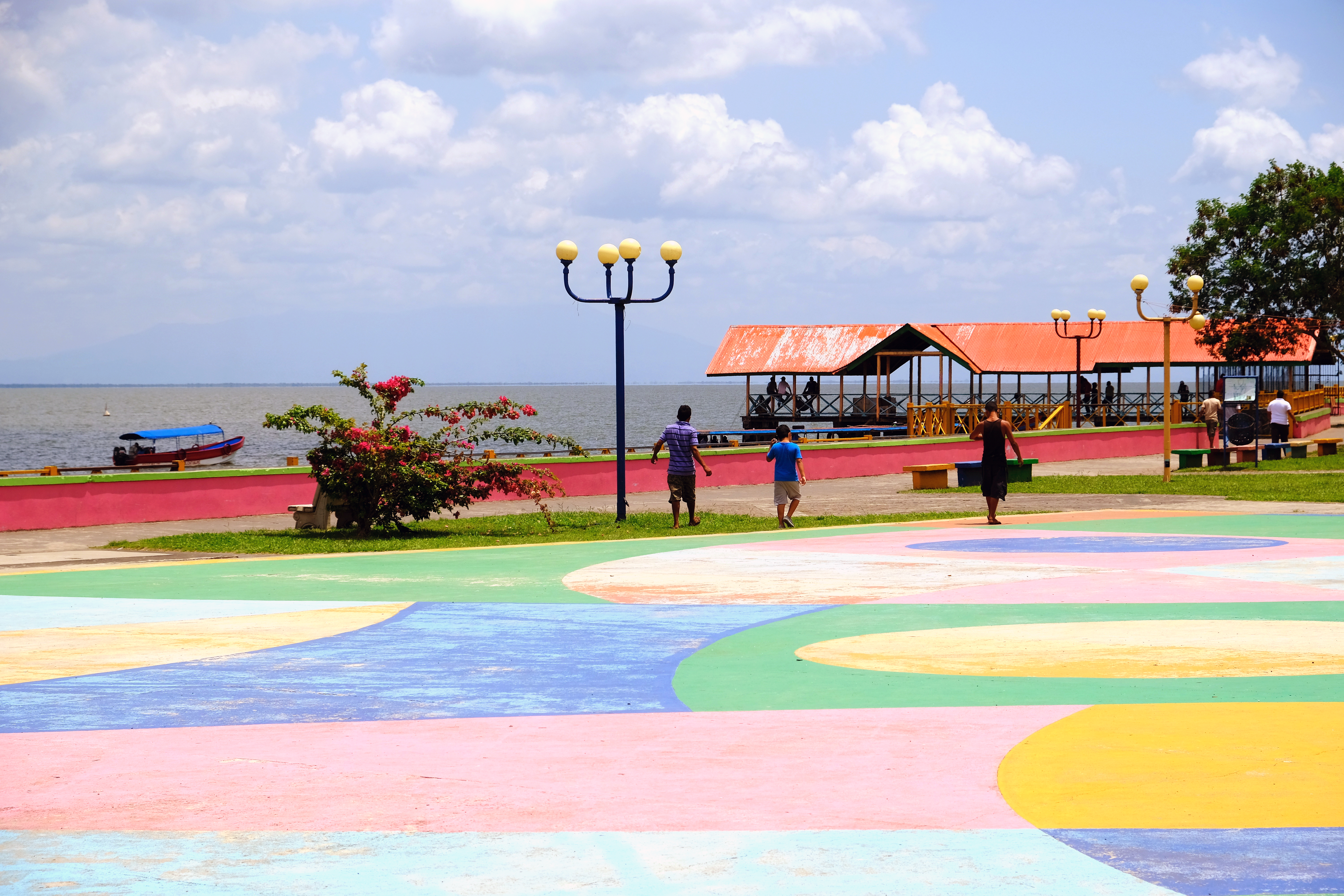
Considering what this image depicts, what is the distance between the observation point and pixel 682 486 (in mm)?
17844

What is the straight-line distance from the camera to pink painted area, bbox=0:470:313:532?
60.8 feet

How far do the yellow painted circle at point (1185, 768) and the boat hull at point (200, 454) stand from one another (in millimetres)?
64522

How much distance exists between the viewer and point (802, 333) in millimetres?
57406

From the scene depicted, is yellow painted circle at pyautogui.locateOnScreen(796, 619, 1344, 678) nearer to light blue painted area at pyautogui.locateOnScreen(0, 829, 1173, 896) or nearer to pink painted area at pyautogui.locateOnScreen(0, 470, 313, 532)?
light blue painted area at pyautogui.locateOnScreen(0, 829, 1173, 896)

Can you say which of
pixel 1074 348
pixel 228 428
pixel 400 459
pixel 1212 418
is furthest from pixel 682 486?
pixel 228 428

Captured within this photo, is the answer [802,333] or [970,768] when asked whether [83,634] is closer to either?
[970,768]

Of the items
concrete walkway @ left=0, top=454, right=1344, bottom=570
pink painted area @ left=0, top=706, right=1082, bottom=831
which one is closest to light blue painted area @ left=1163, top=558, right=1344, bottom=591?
pink painted area @ left=0, top=706, right=1082, bottom=831

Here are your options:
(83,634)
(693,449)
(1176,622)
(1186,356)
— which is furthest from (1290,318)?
(83,634)

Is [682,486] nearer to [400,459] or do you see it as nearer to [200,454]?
[400,459]

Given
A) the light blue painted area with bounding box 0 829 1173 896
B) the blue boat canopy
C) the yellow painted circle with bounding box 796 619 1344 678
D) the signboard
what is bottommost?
the light blue painted area with bounding box 0 829 1173 896

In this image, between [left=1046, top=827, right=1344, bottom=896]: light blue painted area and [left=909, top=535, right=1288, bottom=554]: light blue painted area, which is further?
[left=909, top=535, right=1288, bottom=554]: light blue painted area

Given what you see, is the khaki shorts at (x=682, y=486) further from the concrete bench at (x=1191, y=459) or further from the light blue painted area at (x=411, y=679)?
the concrete bench at (x=1191, y=459)

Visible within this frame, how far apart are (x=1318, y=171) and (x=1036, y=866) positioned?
5866 centimetres

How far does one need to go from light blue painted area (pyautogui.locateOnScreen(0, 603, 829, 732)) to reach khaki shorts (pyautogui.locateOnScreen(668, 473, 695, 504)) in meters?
7.71
